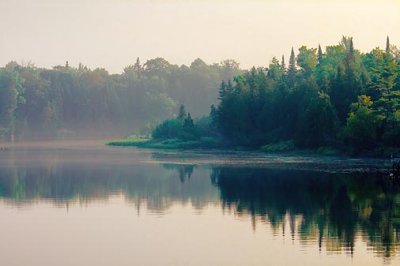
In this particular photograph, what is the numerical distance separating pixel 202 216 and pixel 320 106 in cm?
6978

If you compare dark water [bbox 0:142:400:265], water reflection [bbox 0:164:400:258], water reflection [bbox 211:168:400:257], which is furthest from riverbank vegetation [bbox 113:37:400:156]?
water reflection [bbox 211:168:400:257]

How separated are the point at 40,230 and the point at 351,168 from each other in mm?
47464

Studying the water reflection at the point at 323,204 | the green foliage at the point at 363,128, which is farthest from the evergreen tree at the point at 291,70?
the water reflection at the point at 323,204

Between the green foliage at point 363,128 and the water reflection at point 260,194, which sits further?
the green foliage at point 363,128

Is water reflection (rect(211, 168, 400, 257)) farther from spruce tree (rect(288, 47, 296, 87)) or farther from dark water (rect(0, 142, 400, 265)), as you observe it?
spruce tree (rect(288, 47, 296, 87))

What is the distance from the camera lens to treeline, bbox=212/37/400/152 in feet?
339

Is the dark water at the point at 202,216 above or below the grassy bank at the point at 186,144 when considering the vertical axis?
below

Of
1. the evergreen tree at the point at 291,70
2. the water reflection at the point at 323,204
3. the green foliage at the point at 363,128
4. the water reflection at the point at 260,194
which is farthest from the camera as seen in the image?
the evergreen tree at the point at 291,70

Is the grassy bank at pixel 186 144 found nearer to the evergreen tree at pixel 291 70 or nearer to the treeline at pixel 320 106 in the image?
the treeline at pixel 320 106

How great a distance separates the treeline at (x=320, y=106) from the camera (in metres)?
103

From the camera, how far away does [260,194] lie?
200 ft

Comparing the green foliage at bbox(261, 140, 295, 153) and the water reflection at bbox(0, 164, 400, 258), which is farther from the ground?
the green foliage at bbox(261, 140, 295, 153)

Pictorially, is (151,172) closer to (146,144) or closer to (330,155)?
(330,155)

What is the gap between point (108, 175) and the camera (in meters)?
80.1
